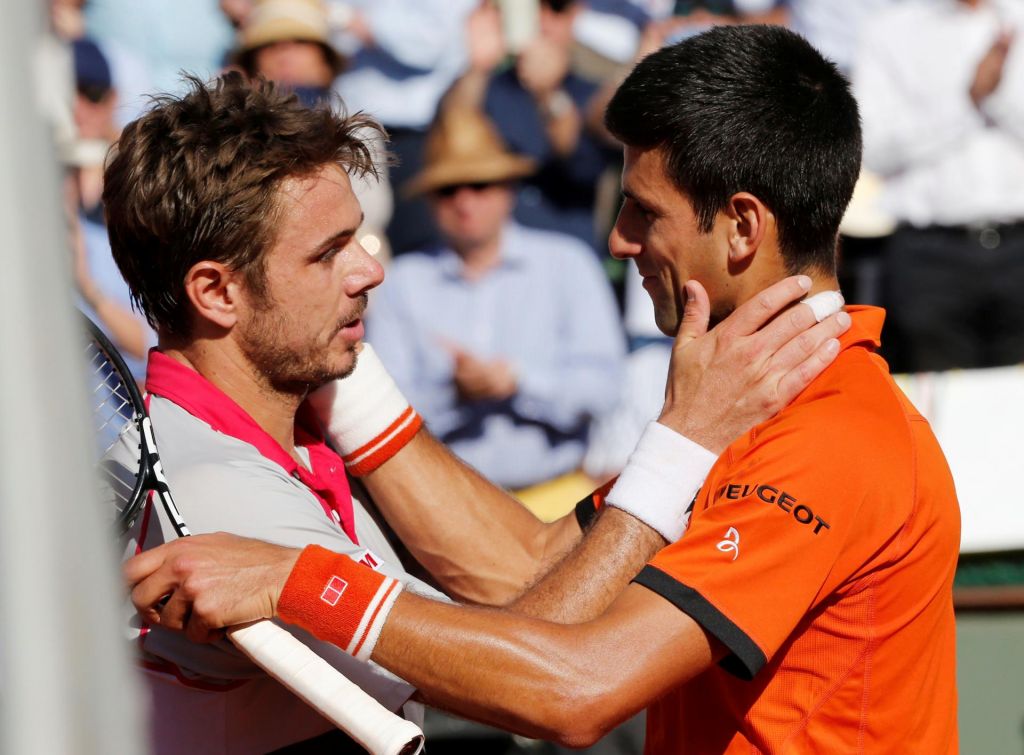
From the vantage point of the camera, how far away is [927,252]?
5.75 metres

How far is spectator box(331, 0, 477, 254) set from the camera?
5418mm

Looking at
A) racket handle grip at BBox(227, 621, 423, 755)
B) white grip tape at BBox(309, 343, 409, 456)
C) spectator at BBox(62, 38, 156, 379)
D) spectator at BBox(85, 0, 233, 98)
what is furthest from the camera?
spectator at BBox(85, 0, 233, 98)

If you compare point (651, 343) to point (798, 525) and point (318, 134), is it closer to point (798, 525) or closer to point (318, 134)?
point (318, 134)

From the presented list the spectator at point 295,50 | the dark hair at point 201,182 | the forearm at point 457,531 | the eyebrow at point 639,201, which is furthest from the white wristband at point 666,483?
the spectator at point 295,50

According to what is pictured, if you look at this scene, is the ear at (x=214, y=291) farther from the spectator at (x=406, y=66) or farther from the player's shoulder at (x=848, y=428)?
the spectator at (x=406, y=66)

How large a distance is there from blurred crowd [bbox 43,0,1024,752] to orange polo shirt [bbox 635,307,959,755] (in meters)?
3.00

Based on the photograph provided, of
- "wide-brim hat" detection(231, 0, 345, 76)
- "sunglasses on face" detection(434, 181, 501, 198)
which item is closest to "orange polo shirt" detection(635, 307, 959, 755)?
"sunglasses on face" detection(434, 181, 501, 198)

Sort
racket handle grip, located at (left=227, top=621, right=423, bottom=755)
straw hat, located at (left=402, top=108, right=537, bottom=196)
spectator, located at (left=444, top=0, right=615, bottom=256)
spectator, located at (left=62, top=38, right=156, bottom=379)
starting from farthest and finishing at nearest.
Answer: spectator, located at (left=444, top=0, right=615, bottom=256), straw hat, located at (left=402, top=108, right=537, bottom=196), spectator, located at (left=62, top=38, right=156, bottom=379), racket handle grip, located at (left=227, top=621, right=423, bottom=755)

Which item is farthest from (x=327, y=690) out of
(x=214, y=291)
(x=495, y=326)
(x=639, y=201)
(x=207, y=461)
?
(x=495, y=326)

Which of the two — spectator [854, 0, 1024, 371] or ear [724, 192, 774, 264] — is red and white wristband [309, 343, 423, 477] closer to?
ear [724, 192, 774, 264]

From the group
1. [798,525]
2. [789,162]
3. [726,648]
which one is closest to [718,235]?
[789,162]

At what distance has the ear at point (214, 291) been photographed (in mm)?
2537

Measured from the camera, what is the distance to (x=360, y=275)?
2660 millimetres

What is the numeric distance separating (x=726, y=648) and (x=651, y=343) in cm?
341
